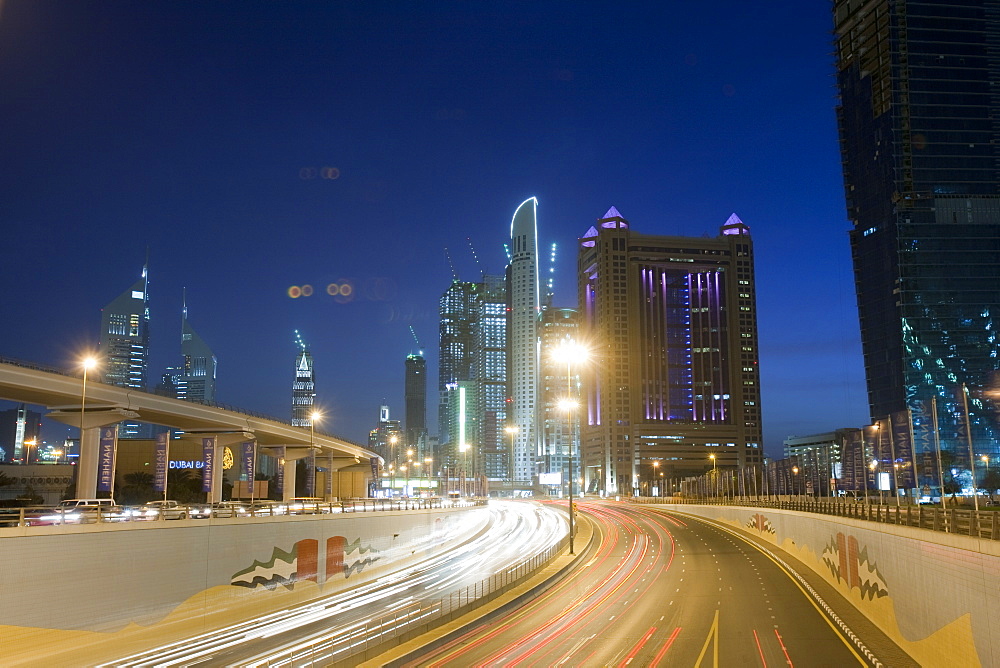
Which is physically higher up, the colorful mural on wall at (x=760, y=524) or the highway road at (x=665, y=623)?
the colorful mural on wall at (x=760, y=524)

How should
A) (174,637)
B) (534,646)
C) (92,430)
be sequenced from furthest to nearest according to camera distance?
(92,430)
(174,637)
(534,646)

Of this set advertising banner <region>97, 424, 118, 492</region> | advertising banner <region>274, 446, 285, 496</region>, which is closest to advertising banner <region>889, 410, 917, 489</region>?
advertising banner <region>97, 424, 118, 492</region>

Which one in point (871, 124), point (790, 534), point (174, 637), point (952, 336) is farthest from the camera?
point (871, 124)

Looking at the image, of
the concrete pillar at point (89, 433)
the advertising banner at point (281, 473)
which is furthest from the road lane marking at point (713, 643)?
the advertising banner at point (281, 473)

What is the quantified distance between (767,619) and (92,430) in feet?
136

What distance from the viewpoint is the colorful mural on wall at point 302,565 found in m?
44.5

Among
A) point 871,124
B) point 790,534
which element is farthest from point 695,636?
point 871,124

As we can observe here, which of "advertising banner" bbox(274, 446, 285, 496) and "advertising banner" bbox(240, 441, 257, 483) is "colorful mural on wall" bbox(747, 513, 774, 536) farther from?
"advertising banner" bbox(274, 446, 285, 496)

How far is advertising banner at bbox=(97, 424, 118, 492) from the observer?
4997 centimetres

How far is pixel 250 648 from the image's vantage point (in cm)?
3478

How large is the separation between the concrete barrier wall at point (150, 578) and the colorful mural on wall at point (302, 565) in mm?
61

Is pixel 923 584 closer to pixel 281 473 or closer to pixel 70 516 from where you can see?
pixel 70 516

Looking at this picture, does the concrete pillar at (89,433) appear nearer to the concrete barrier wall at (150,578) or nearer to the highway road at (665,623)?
the concrete barrier wall at (150,578)

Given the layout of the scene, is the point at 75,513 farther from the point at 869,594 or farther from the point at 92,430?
the point at 869,594
